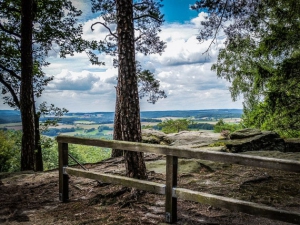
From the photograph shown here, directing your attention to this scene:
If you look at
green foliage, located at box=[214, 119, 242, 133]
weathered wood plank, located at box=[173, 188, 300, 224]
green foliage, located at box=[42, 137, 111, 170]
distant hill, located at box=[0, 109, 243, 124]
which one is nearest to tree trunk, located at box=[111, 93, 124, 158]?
distant hill, located at box=[0, 109, 243, 124]

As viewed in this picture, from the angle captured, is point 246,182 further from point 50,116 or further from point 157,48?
point 50,116

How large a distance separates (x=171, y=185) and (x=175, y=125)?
4372 cm

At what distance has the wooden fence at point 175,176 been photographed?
3.13 m

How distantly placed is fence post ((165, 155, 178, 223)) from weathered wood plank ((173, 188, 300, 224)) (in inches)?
3.7

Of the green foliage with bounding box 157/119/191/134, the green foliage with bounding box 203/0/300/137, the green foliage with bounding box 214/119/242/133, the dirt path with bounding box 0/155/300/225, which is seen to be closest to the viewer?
the dirt path with bounding box 0/155/300/225

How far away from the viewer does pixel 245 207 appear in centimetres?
331

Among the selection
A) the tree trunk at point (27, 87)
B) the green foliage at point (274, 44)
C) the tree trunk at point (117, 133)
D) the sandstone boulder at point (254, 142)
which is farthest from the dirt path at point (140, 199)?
the green foliage at point (274, 44)

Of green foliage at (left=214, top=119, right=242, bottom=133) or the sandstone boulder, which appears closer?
the sandstone boulder

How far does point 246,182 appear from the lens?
6.01 meters

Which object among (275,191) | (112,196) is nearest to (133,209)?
(112,196)

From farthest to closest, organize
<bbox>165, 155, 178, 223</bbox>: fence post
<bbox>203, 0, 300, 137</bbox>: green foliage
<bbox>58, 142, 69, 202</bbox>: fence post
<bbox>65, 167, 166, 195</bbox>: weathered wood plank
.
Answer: <bbox>203, 0, 300, 137</bbox>: green foliage → <bbox>58, 142, 69, 202</bbox>: fence post → <bbox>65, 167, 166, 195</bbox>: weathered wood plank → <bbox>165, 155, 178, 223</bbox>: fence post

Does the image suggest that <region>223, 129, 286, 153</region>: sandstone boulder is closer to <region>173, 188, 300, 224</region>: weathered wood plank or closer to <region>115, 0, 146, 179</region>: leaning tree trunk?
<region>115, 0, 146, 179</region>: leaning tree trunk

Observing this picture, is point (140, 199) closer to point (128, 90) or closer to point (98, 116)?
point (128, 90)

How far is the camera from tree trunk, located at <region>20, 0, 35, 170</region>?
33.1 feet
